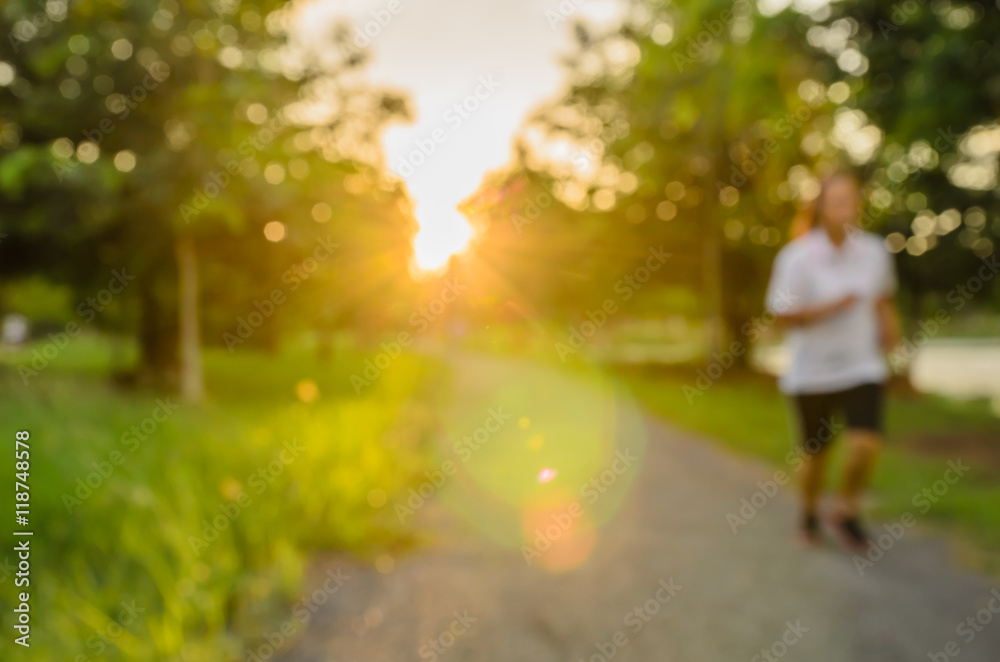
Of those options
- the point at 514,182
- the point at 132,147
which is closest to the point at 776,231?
the point at 132,147

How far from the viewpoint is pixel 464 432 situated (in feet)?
34.8

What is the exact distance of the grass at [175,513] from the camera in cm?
326

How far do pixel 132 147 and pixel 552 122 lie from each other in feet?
30.2

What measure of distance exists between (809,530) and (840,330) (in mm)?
1226

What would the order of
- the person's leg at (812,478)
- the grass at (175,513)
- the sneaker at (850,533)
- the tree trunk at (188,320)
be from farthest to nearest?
the tree trunk at (188,320)
the person's leg at (812,478)
the sneaker at (850,533)
the grass at (175,513)

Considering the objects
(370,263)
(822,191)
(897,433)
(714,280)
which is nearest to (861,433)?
(822,191)

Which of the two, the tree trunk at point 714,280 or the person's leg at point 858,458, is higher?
the tree trunk at point 714,280

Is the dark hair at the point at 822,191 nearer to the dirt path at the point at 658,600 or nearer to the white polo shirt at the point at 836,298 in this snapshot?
the white polo shirt at the point at 836,298

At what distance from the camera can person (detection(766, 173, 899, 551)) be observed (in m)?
4.55

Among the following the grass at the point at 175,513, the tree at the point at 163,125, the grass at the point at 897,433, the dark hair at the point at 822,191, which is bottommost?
the grass at the point at 897,433

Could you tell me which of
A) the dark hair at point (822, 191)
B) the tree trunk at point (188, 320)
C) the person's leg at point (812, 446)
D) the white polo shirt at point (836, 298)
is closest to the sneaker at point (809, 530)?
the person's leg at point (812, 446)

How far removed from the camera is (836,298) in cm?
462

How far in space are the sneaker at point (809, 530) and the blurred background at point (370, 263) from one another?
87cm

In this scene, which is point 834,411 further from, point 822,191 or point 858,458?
point 822,191
